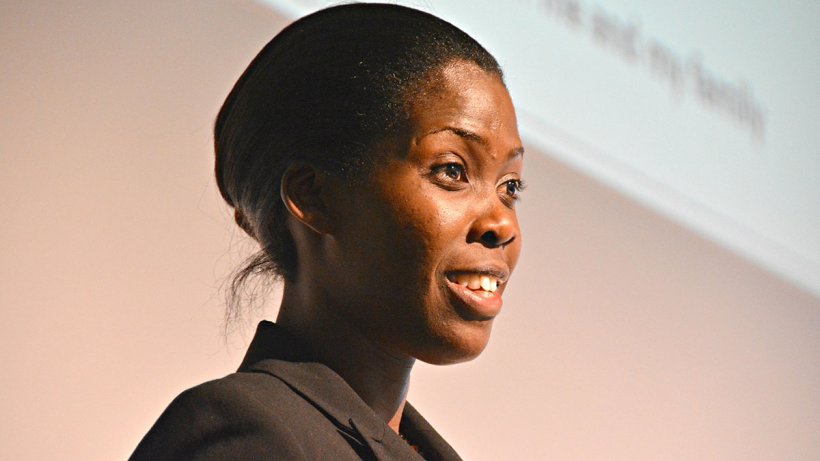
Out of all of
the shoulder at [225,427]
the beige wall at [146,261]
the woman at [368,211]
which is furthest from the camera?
the beige wall at [146,261]

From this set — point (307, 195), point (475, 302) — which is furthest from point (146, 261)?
point (475, 302)

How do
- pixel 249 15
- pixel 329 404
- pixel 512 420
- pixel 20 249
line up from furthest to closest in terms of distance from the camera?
pixel 512 420 < pixel 249 15 < pixel 20 249 < pixel 329 404

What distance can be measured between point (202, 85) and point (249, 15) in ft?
0.42

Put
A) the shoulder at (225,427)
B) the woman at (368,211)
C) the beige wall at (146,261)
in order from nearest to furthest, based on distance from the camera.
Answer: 1. the shoulder at (225,427)
2. the woman at (368,211)
3. the beige wall at (146,261)

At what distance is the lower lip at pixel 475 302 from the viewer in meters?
1.02

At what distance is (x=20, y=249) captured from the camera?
1.36 meters

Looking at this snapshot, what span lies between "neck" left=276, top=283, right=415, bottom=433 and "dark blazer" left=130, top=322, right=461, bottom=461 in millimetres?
18

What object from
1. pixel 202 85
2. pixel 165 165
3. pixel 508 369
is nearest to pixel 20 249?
pixel 165 165

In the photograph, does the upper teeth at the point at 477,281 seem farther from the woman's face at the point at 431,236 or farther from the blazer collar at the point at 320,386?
the blazer collar at the point at 320,386

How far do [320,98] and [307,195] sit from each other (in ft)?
0.27

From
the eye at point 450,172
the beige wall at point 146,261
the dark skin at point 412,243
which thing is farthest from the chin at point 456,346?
the beige wall at point 146,261

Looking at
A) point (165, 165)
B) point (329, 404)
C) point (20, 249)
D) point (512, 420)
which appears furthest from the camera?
point (512, 420)

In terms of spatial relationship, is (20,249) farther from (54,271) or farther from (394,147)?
(394,147)

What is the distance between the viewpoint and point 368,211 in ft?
3.38
